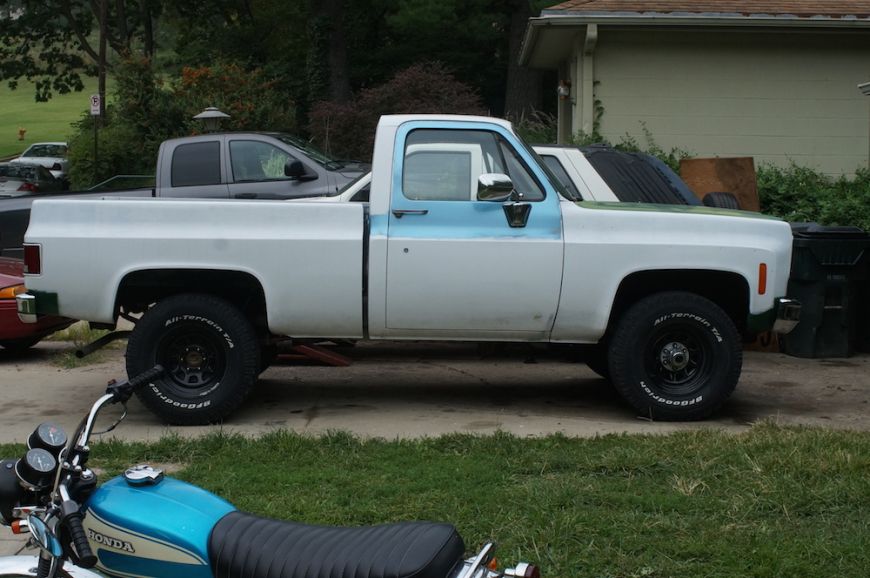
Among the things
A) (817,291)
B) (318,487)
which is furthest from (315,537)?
(817,291)

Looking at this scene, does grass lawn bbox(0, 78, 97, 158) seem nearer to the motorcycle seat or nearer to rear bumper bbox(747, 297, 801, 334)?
rear bumper bbox(747, 297, 801, 334)

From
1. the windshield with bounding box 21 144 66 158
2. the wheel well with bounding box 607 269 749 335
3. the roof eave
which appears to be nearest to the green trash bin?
the wheel well with bounding box 607 269 749 335

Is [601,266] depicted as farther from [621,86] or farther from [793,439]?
[621,86]

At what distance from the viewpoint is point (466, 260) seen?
23.8 ft

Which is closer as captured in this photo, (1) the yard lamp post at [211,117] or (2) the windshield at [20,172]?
(1) the yard lamp post at [211,117]

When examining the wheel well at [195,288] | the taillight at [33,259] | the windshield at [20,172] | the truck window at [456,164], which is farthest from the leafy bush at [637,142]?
the windshield at [20,172]

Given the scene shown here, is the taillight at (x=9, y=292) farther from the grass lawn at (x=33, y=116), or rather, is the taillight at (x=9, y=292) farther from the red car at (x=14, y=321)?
the grass lawn at (x=33, y=116)

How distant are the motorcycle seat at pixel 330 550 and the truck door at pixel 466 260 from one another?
4243 millimetres

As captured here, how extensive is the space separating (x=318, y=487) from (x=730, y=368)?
3.12 meters

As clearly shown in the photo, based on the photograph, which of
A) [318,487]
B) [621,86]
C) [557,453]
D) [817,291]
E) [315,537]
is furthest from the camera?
[621,86]

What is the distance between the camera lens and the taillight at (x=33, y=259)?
7258 millimetres

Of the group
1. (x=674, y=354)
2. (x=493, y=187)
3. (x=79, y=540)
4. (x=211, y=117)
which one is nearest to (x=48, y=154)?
(x=211, y=117)

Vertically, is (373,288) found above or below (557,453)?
above

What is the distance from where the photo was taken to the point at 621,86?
1588 cm
